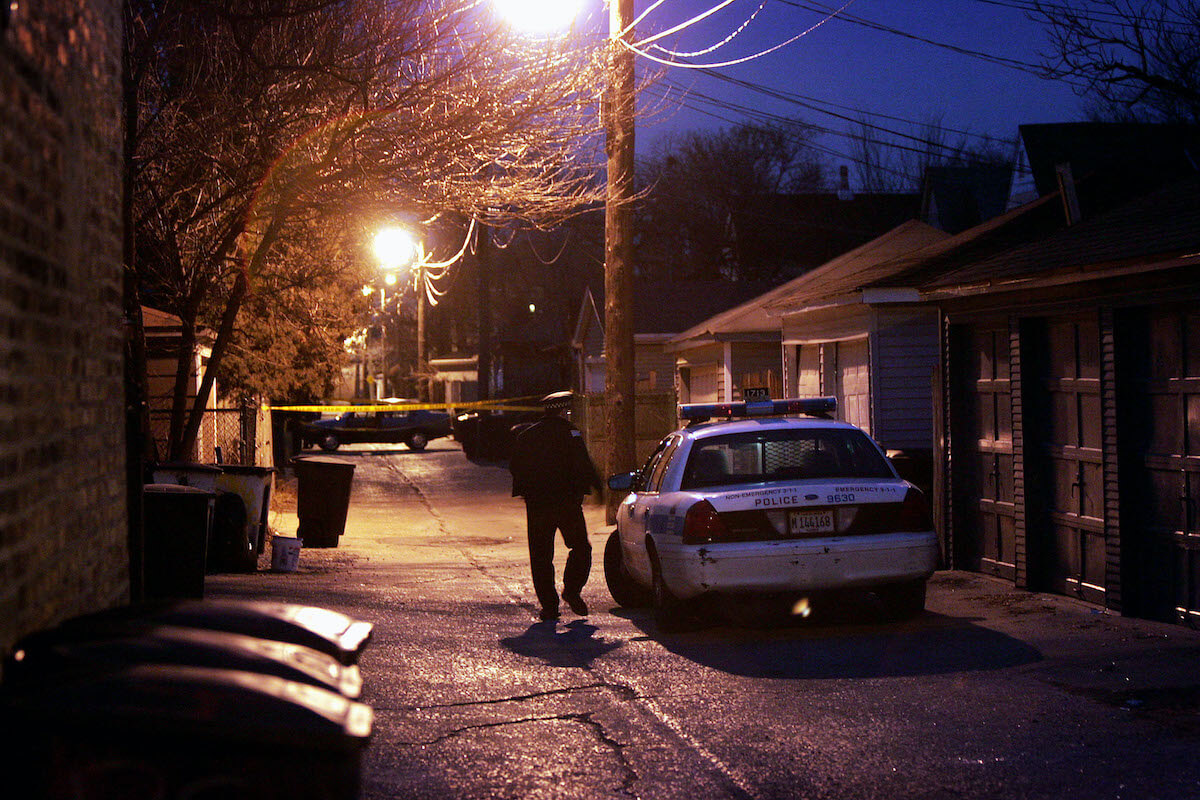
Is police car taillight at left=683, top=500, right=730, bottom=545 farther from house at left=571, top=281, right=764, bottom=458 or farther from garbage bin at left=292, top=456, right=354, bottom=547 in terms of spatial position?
house at left=571, top=281, right=764, bottom=458

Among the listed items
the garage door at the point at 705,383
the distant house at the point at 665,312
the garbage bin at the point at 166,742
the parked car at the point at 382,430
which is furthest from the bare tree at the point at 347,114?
the parked car at the point at 382,430

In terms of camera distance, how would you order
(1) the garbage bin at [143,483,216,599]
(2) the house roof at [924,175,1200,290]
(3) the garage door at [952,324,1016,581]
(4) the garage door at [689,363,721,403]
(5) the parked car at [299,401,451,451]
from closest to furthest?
(2) the house roof at [924,175,1200,290]
(1) the garbage bin at [143,483,216,599]
(3) the garage door at [952,324,1016,581]
(4) the garage door at [689,363,721,403]
(5) the parked car at [299,401,451,451]

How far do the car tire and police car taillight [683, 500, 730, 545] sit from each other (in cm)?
135

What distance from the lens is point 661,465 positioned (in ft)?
35.3

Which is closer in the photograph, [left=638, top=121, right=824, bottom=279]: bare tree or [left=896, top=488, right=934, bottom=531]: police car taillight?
[left=896, top=488, right=934, bottom=531]: police car taillight

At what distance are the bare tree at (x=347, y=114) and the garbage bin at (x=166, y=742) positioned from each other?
384 inches

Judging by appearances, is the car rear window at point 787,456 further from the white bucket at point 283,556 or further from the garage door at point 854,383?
the garage door at point 854,383

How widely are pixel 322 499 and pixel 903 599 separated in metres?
8.60

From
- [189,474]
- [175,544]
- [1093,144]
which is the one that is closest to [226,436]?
[189,474]

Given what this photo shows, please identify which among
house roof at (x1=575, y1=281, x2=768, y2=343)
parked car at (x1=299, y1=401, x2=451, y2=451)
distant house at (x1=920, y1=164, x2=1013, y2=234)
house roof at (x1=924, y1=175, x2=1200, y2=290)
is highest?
distant house at (x1=920, y1=164, x2=1013, y2=234)

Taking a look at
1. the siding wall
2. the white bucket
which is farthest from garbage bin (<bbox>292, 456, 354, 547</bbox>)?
the siding wall

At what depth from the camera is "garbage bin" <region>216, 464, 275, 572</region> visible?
1363 centimetres

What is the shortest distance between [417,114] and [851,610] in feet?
22.3

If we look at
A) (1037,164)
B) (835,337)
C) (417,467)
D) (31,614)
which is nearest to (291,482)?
(417,467)
